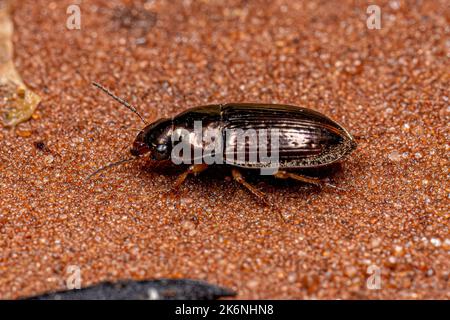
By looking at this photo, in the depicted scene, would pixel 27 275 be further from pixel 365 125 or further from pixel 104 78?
pixel 365 125

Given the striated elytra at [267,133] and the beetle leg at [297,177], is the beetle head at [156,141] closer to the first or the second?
the striated elytra at [267,133]

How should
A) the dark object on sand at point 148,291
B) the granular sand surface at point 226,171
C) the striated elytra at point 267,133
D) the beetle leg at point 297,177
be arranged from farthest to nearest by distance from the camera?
the beetle leg at point 297,177, the striated elytra at point 267,133, the granular sand surface at point 226,171, the dark object on sand at point 148,291

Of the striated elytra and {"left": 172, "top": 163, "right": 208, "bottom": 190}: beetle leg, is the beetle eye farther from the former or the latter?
{"left": 172, "top": 163, "right": 208, "bottom": 190}: beetle leg

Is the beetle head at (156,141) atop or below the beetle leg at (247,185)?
atop

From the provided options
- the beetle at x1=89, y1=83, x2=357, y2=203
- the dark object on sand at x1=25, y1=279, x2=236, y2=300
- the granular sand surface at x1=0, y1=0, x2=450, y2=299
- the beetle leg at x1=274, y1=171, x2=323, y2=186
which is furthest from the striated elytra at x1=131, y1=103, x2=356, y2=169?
the dark object on sand at x1=25, y1=279, x2=236, y2=300

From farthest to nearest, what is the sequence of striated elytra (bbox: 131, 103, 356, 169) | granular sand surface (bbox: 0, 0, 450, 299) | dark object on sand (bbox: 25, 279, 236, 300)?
striated elytra (bbox: 131, 103, 356, 169) < granular sand surface (bbox: 0, 0, 450, 299) < dark object on sand (bbox: 25, 279, 236, 300)

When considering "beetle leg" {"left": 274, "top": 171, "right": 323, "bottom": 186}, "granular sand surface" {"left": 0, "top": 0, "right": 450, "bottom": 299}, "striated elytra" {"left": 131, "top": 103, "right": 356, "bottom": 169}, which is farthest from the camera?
"beetle leg" {"left": 274, "top": 171, "right": 323, "bottom": 186}

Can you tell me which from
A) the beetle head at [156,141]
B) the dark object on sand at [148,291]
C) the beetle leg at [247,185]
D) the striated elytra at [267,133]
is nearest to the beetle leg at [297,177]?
the striated elytra at [267,133]

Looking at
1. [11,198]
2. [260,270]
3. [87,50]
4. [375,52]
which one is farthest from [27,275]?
[375,52]
